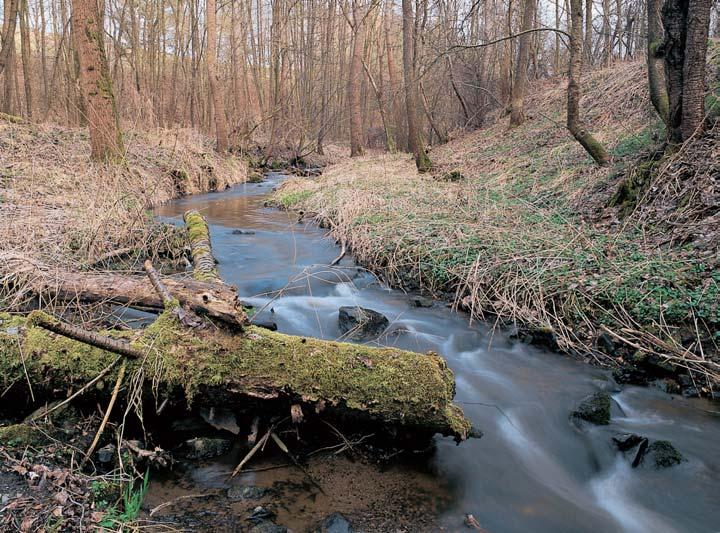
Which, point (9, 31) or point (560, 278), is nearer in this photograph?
point (560, 278)

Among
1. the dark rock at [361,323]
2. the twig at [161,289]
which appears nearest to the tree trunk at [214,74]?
the dark rock at [361,323]

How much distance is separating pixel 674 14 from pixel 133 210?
8.05 m

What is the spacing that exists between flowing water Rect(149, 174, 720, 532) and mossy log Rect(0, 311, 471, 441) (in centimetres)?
39

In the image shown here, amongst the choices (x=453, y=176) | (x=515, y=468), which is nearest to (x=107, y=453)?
(x=515, y=468)

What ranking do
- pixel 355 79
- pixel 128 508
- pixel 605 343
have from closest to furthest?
pixel 128 508, pixel 605 343, pixel 355 79

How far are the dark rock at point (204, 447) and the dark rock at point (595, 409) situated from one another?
2733 millimetres

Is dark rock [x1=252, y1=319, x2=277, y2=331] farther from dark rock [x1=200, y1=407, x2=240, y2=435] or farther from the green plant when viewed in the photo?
the green plant

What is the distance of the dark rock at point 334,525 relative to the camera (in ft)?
9.02

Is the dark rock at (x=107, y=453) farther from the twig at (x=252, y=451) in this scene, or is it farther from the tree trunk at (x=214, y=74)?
the tree trunk at (x=214, y=74)

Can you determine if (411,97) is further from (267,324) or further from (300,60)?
(300,60)

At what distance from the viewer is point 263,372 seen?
124 inches

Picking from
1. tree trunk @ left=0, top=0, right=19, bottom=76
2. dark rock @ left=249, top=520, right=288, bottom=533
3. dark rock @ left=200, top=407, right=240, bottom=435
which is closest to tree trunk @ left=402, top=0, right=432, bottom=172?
tree trunk @ left=0, top=0, right=19, bottom=76

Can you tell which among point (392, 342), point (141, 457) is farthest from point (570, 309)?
point (141, 457)

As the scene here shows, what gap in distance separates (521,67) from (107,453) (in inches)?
633
